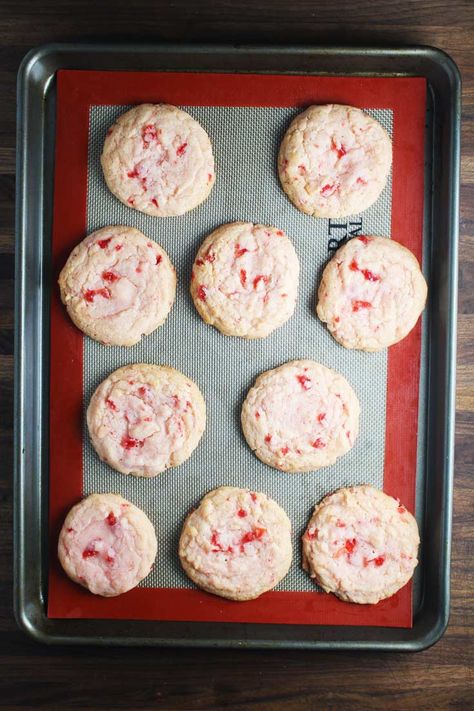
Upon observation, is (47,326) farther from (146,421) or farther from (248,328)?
(248,328)

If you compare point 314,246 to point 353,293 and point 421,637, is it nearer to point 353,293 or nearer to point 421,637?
point 353,293

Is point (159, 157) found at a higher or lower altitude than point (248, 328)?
higher

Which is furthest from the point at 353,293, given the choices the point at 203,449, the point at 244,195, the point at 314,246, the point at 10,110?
the point at 10,110

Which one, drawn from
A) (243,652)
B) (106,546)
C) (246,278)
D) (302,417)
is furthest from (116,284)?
(243,652)

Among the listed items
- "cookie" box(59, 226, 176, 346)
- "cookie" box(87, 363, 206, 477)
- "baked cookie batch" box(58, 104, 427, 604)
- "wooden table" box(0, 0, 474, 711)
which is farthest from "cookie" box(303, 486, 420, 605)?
"cookie" box(59, 226, 176, 346)

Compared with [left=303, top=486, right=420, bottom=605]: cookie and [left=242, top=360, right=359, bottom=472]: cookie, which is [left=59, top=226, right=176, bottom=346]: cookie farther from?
[left=303, top=486, right=420, bottom=605]: cookie

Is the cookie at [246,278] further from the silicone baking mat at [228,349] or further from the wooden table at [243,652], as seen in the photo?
the wooden table at [243,652]
